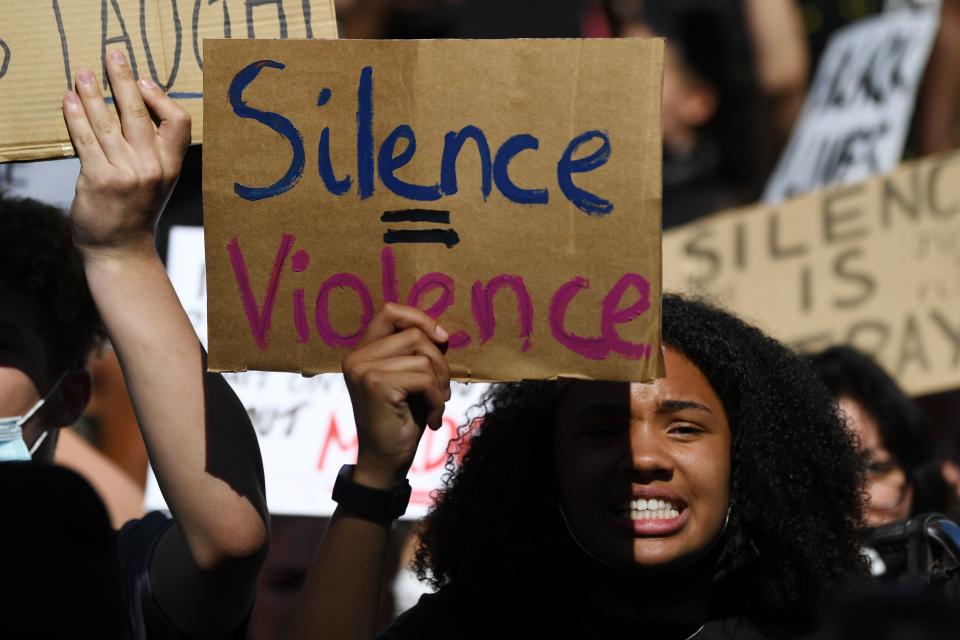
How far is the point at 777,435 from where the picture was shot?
2.43 m

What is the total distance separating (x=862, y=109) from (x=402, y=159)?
3360mm

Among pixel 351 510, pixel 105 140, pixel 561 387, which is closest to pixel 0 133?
pixel 105 140

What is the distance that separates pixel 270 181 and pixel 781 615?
1.07 metres

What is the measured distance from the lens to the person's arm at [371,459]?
6.39 feet

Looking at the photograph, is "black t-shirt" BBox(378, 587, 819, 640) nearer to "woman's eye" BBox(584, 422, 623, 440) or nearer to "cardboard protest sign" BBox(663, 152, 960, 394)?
"woman's eye" BBox(584, 422, 623, 440)

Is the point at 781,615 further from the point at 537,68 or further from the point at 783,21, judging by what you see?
Result: the point at 783,21

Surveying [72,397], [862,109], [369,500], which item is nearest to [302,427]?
[72,397]

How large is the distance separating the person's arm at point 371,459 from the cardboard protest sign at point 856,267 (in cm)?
218

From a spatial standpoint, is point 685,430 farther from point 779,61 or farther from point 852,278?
point 779,61

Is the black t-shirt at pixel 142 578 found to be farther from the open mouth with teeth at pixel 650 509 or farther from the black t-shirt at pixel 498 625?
the open mouth with teeth at pixel 650 509

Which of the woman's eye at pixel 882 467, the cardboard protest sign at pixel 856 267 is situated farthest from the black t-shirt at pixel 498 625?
the cardboard protest sign at pixel 856 267

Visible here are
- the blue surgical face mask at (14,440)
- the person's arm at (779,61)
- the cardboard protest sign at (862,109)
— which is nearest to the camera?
the blue surgical face mask at (14,440)

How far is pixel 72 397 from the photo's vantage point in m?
2.61

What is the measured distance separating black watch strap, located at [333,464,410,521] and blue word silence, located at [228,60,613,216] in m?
0.41
